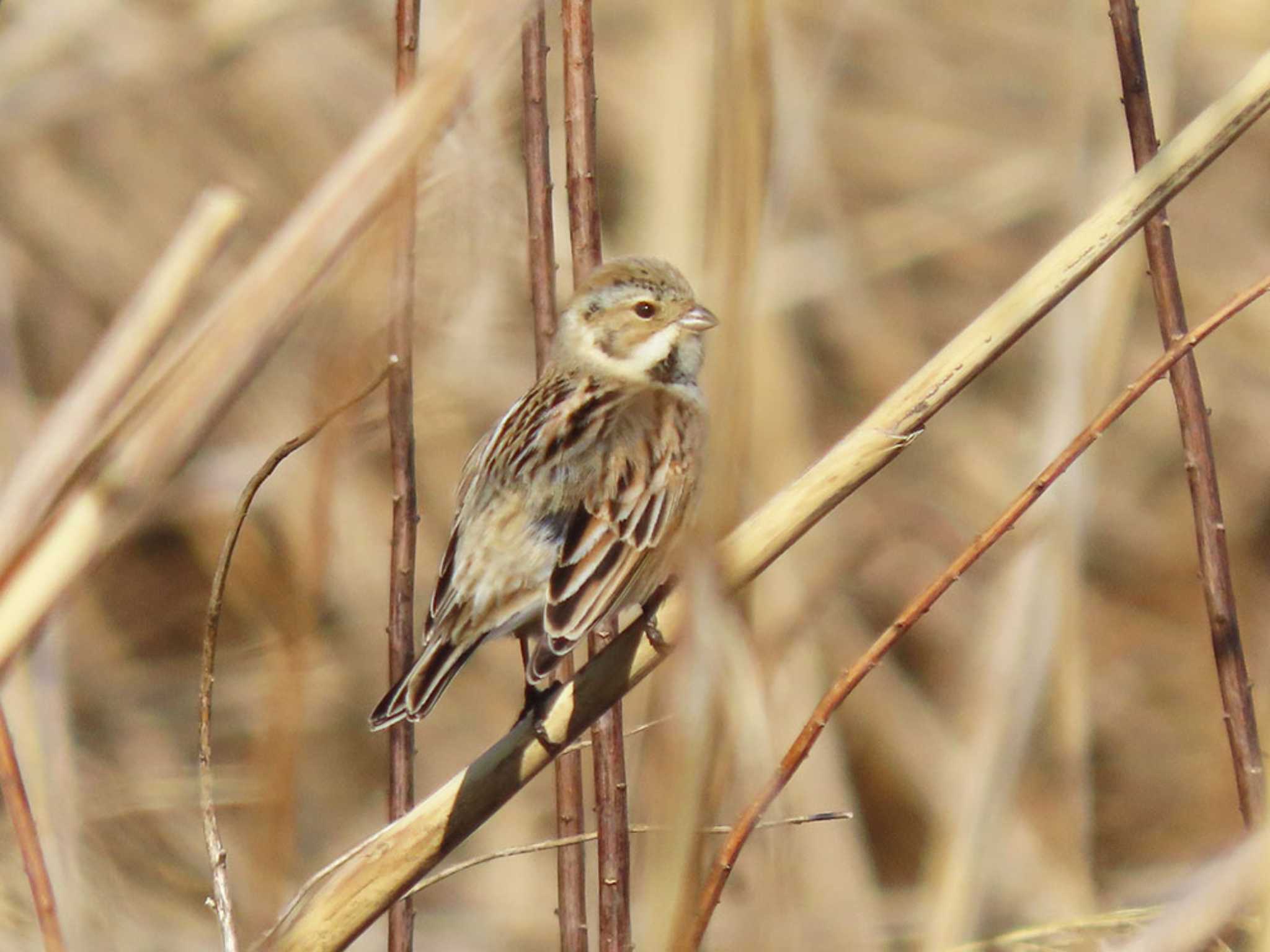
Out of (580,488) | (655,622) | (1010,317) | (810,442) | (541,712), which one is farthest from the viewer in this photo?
(810,442)

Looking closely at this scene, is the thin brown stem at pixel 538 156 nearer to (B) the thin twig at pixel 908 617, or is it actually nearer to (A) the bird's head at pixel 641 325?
(A) the bird's head at pixel 641 325

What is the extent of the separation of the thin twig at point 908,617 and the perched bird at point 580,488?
0.60 metres

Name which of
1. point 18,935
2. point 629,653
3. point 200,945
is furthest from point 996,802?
point 200,945

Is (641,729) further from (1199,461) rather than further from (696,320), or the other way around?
(696,320)

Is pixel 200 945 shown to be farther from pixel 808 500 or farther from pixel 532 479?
pixel 808 500

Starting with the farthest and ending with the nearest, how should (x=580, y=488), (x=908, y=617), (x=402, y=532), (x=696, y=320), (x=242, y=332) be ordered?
1. (x=696, y=320)
2. (x=580, y=488)
3. (x=402, y=532)
4. (x=908, y=617)
5. (x=242, y=332)

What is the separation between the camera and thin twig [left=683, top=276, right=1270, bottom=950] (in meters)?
1.72

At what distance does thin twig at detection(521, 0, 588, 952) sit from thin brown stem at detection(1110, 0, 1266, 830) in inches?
32.7

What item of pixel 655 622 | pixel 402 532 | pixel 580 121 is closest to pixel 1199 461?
pixel 655 622

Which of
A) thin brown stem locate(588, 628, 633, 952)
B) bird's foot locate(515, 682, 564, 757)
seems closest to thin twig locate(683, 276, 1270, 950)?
bird's foot locate(515, 682, 564, 757)

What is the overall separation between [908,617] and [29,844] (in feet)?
3.13

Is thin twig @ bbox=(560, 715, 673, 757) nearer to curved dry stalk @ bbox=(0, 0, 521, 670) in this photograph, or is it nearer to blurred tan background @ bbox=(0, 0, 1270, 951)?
curved dry stalk @ bbox=(0, 0, 521, 670)

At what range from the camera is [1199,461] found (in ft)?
7.32

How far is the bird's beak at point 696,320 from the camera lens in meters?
3.04
